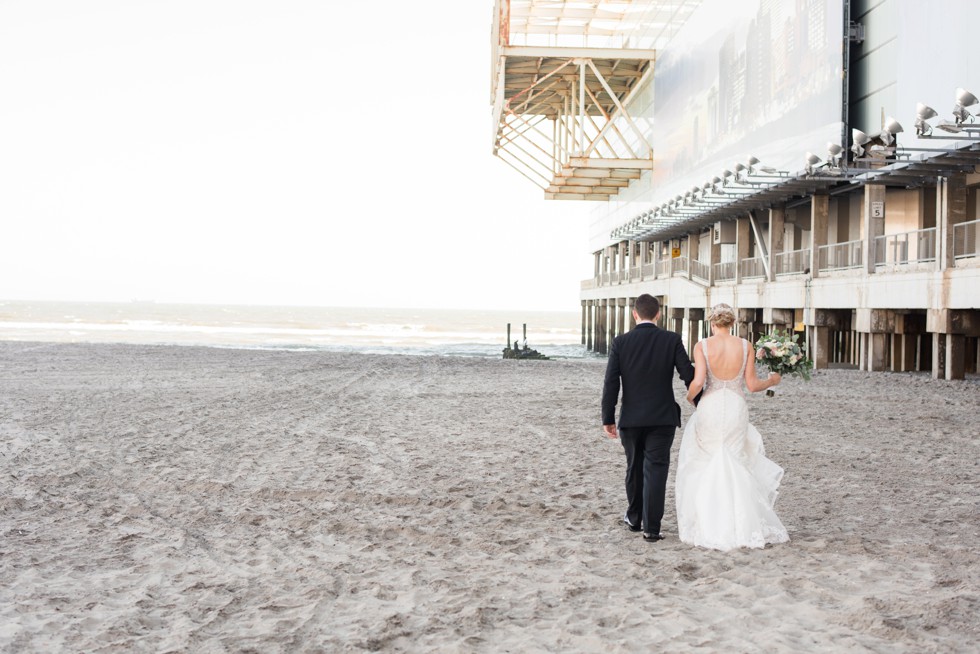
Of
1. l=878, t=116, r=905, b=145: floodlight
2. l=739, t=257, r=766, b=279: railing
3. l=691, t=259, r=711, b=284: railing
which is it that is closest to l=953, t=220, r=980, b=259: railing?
l=878, t=116, r=905, b=145: floodlight

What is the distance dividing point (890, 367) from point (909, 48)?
7.86 metres

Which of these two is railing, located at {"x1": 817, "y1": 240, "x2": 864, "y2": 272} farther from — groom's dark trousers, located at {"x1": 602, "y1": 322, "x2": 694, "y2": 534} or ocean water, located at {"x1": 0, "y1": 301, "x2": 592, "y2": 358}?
ocean water, located at {"x1": 0, "y1": 301, "x2": 592, "y2": 358}

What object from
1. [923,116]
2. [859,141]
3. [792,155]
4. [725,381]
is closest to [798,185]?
[792,155]

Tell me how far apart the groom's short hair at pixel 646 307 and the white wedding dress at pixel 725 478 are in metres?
0.42

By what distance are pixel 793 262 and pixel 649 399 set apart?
21048 millimetres

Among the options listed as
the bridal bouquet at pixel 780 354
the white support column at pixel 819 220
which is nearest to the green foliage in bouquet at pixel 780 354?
the bridal bouquet at pixel 780 354

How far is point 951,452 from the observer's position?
1041cm

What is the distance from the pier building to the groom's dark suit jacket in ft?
37.8

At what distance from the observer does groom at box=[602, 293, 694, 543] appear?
627 cm

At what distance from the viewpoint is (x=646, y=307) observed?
632cm

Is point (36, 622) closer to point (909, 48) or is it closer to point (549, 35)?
point (909, 48)

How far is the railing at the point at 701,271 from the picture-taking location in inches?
1305

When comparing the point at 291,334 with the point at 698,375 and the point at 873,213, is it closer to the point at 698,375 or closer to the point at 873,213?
the point at 873,213

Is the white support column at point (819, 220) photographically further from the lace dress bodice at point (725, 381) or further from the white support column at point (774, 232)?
the lace dress bodice at point (725, 381)
